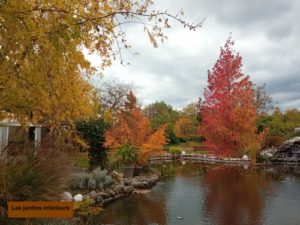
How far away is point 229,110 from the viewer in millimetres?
18297

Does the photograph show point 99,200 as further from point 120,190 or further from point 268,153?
point 268,153

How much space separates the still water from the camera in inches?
274

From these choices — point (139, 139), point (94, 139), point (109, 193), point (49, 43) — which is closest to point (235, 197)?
point (109, 193)

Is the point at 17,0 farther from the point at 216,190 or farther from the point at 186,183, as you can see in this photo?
the point at 186,183

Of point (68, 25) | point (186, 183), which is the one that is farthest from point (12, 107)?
point (186, 183)

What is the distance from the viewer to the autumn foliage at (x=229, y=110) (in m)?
18.3

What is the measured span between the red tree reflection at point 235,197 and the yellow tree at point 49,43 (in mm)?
4892

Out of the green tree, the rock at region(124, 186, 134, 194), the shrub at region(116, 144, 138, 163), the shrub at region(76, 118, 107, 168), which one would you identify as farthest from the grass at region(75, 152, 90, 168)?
the green tree

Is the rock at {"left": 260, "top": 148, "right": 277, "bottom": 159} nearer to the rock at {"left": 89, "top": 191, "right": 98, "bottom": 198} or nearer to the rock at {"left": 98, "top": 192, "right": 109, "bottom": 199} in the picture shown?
the rock at {"left": 98, "top": 192, "right": 109, "bottom": 199}

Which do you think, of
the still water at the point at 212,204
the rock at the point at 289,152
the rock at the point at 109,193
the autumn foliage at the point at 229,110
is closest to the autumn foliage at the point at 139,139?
the still water at the point at 212,204

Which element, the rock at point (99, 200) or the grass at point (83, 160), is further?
the grass at point (83, 160)

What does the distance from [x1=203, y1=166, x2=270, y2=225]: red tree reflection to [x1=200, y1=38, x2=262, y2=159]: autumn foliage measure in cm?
472

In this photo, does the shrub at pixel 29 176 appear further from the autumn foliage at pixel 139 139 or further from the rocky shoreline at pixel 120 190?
the autumn foliage at pixel 139 139

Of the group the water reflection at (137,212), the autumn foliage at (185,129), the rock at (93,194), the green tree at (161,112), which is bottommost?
the water reflection at (137,212)
